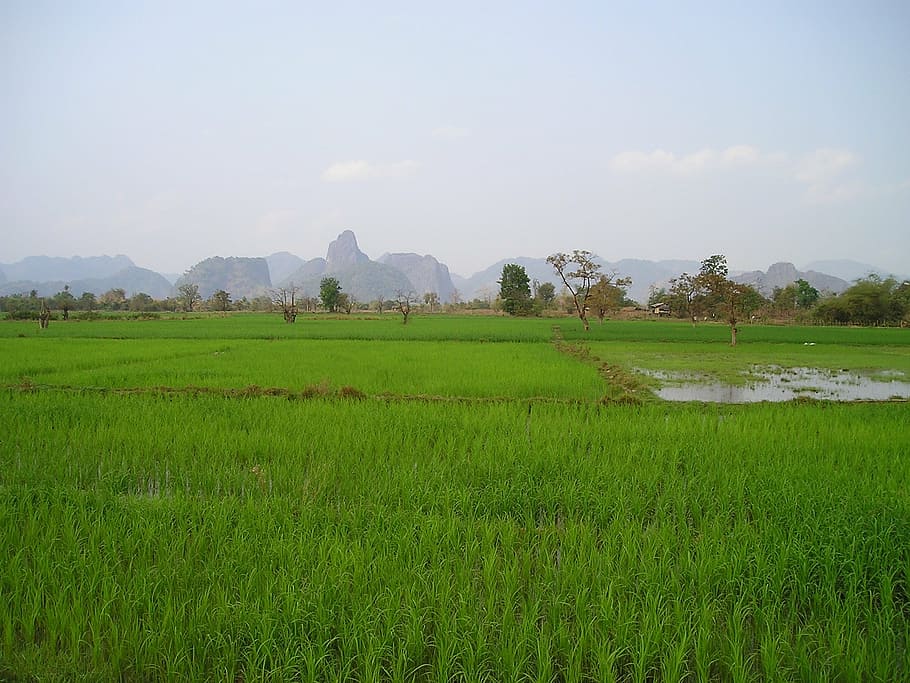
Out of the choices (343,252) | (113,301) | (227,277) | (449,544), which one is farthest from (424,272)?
(449,544)

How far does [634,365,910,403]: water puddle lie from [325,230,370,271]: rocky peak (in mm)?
173979

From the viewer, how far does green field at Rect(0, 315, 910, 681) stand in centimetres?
217

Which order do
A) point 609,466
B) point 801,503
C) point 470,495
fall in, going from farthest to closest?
point 609,466, point 470,495, point 801,503

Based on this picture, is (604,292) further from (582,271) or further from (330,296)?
(330,296)

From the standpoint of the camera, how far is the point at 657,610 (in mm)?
2359

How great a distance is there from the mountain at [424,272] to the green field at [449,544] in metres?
166

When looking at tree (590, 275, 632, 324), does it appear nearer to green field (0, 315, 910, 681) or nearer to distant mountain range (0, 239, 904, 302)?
green field (0, 315, 910, 681)

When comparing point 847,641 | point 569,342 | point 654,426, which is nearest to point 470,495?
point 847,641

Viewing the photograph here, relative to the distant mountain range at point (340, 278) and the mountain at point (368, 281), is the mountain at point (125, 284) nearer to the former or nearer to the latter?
the distant mountain range at point (340, 278)

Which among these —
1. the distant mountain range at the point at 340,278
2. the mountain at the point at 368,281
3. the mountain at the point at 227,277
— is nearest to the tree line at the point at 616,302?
the distant mountain range at the point at 340,278

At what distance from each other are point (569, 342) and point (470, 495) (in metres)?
16.0

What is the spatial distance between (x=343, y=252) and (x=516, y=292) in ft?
478

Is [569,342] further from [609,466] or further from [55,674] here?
[55,674]

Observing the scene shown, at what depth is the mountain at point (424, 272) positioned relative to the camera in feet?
570
